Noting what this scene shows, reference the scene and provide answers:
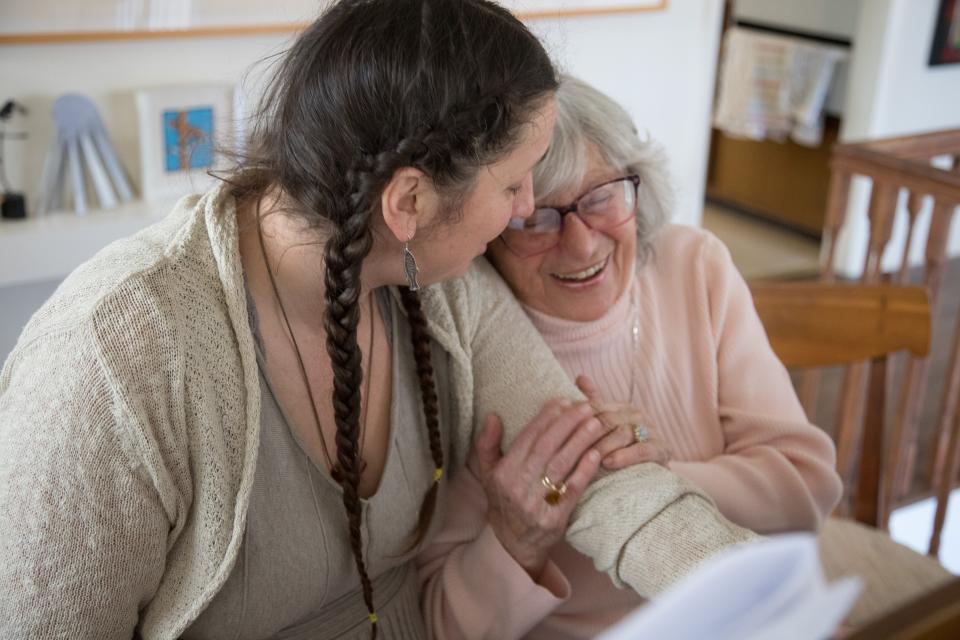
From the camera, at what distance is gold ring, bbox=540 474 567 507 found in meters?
1.22

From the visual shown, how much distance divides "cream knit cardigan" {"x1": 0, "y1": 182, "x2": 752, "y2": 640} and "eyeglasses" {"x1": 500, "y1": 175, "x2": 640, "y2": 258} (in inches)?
15.4

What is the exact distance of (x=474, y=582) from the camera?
1.36 metres

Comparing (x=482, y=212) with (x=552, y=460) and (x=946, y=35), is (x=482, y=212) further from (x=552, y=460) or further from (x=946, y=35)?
(x=946, y=35)

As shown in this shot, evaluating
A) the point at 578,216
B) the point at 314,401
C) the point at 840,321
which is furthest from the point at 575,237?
the point at 840,321

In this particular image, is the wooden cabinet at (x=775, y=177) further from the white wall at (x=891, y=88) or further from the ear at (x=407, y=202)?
the ear at (x=407, y=202)

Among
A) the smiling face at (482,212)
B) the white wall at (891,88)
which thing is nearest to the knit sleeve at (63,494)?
the smiling face at (482,212)

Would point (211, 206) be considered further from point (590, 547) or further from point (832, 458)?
point (832, 458)

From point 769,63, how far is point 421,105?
4505 millimetres

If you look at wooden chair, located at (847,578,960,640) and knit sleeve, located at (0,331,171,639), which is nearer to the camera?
wooden chair, located at (847,578,960,640)

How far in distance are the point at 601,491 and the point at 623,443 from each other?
0.07 metres

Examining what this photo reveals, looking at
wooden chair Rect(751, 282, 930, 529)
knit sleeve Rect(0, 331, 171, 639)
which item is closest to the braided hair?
knit sleeve Rect(0, 331, 171, 639)

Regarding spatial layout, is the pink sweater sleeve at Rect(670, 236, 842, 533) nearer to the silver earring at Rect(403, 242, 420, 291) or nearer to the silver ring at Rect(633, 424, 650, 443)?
the silver ring at Rect(633, 424, 650, 443)

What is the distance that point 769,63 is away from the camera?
5.08 meters

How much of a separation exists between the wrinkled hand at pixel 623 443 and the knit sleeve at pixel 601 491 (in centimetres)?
1
